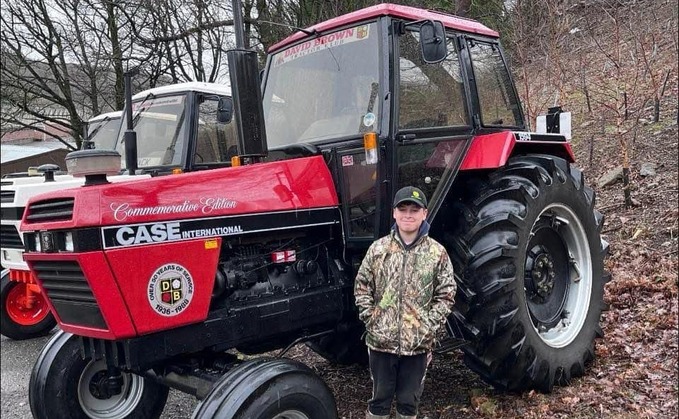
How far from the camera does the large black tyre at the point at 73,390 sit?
3.52 meters

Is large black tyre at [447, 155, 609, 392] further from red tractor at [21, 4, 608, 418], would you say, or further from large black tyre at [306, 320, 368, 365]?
large black tyre at [306, 320, 368, 365]

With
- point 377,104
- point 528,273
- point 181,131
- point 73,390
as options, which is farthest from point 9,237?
point 528,273

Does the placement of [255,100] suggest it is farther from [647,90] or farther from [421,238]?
[647,90]

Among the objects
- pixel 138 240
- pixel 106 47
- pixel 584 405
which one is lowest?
pixel 584 405

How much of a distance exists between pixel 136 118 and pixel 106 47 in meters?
9.12

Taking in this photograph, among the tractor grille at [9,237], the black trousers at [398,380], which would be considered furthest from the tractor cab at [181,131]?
the black trousers at [398,380]

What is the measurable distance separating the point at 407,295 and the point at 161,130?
13.5ft

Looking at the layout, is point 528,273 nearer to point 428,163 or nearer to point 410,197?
point 428,163

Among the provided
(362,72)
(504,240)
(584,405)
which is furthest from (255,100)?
(584,405)

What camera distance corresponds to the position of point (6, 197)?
598 cm

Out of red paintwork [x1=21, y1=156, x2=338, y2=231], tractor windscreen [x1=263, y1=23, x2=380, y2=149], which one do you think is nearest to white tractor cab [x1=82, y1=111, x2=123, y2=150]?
tractor windscreen [x1=263, y1=23, x2=380, y2=149]

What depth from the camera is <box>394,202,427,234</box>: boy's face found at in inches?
118

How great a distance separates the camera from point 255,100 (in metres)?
3.24

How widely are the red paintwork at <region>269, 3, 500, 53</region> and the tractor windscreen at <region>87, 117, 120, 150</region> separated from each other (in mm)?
3886
